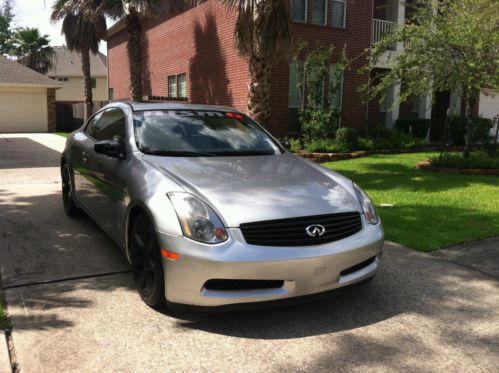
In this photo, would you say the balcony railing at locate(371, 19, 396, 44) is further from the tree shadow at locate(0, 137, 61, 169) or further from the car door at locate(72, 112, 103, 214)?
the car door at locate(72, 112, 103, 214)

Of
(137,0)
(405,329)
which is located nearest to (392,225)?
(405,329)

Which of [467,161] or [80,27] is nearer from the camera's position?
[467,161]

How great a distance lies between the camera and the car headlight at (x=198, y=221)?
3.32 meters

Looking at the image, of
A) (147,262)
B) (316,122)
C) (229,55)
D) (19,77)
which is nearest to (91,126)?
(147,262)

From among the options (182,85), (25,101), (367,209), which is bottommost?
(367,209)

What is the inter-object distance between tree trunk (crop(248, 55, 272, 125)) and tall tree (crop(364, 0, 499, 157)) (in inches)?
107

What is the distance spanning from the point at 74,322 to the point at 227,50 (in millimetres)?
13362

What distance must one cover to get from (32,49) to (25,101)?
39.8ft

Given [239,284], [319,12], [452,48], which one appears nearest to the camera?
[239,284]

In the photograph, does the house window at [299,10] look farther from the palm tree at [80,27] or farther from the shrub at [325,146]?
the palm tree at [80,27]

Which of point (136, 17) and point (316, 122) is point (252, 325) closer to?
point (316, 122)

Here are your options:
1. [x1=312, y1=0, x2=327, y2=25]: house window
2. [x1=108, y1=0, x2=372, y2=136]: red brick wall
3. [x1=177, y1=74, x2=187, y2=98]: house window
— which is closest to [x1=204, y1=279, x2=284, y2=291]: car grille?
[x1=108, y1=0, x2=372, y2=136]: red brick wall

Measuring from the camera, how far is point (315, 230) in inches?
137

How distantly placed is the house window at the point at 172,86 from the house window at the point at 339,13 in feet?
24.2
